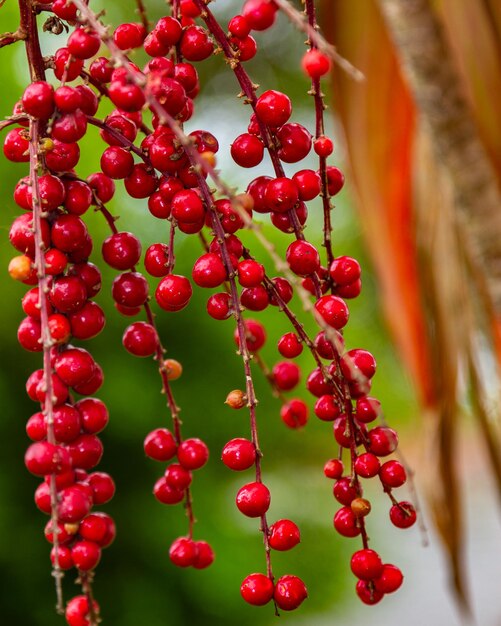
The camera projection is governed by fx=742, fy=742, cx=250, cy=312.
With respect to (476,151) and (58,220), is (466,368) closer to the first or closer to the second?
(476,151)

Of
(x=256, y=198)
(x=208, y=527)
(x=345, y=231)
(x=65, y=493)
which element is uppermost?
(x=345, y=231)

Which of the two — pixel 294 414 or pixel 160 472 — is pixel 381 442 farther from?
pixel 160 472

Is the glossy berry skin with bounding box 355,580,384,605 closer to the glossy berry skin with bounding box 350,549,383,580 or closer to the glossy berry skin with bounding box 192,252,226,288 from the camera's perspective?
the glossy berry skin with bounding box 350,549,383,580

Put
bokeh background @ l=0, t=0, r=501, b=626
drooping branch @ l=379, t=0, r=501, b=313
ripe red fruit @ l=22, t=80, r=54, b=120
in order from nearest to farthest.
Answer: ripe red fruit @ l=22, t=80, r=54, b=120
drooping branch @ l=379, t=0, r=501, b=313
bokeh background @ l=0, t=0, r=501, b=626

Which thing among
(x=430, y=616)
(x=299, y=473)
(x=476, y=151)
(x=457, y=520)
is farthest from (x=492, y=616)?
(x=476, y=151)

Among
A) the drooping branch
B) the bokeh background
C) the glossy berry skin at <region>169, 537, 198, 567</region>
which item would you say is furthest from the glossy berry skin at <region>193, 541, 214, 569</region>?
the bokeh background

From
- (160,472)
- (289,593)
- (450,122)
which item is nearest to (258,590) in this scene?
(289,593)

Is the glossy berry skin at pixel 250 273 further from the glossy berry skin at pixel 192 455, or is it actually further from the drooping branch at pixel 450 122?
Result: the drooping branch at pixel 450 122

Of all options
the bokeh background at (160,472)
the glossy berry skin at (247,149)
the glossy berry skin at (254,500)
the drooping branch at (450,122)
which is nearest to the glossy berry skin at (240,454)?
the glossy berry skin at (254,500)
